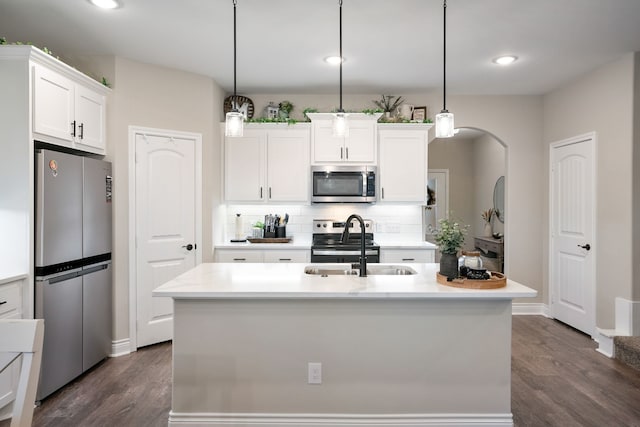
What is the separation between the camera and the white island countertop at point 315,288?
2.04m

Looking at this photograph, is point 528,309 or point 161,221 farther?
point 528,309

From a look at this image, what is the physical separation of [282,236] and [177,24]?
239 cm

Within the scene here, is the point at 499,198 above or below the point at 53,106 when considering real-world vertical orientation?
below

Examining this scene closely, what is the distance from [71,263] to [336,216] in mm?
2703

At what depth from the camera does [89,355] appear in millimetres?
3082

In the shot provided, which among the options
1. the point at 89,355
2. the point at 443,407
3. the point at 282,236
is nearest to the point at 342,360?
the point at 443,407

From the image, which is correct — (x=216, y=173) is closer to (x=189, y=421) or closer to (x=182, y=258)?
(x=182, y=258)

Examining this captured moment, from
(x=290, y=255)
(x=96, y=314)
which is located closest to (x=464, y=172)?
(x=290, y=255)

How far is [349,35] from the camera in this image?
10.2ft


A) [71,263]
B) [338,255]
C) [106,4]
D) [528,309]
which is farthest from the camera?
[528,309]

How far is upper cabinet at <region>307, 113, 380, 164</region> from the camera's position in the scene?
171 inches

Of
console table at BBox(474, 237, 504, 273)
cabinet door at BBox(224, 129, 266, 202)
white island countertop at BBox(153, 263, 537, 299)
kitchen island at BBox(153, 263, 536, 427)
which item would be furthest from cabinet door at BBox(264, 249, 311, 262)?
console table at BBox(474, 237, 504, 273)

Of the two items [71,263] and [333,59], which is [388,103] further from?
[71,263]

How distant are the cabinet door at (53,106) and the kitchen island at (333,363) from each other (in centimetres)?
153
